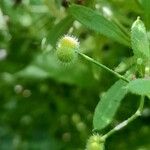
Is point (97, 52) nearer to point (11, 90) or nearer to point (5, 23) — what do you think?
point (5, 23)

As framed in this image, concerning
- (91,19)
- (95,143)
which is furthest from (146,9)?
(95,143)

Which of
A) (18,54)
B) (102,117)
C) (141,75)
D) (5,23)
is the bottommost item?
(18,54)

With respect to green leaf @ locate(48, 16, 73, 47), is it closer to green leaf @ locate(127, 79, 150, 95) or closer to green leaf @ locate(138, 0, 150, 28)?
green leaf @ locate(138, 0, 150, 28)

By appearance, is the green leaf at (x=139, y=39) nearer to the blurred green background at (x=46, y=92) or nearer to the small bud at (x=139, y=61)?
the small bud at (x=139, y=61)

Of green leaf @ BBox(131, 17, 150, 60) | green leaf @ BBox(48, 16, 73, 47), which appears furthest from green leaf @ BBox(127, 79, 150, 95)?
green leaf @ BBox(48, 16, 73, 47)

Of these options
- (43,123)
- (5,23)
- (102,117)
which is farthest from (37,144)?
(102,117)

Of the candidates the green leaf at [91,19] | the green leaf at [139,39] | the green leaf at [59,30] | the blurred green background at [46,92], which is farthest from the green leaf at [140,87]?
the blurred green background at [46,92]
